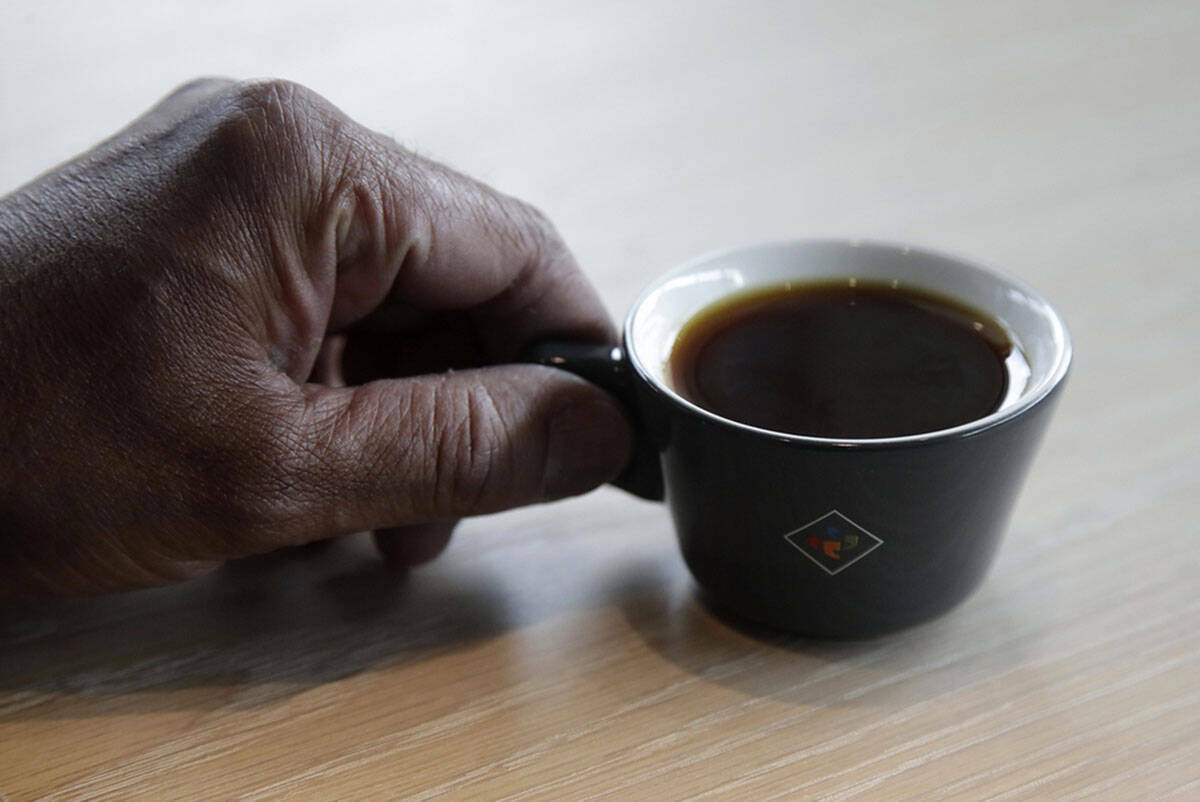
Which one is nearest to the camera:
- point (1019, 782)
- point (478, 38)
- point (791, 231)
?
point (1019, 782)

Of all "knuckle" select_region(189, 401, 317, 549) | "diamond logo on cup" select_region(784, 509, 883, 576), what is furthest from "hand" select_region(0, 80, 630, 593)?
"diamond logo on cup" select_region(784, 509, 883, 576)

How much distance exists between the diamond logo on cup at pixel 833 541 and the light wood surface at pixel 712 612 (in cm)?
6

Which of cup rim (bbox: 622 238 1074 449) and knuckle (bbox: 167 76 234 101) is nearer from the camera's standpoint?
cup rim (bbox: 622 238 1074 449)

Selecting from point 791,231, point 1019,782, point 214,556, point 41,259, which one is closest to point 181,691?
point 214,556

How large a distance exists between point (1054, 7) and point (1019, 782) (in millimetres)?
1029

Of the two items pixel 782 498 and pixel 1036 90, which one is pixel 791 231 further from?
pixel 782 498

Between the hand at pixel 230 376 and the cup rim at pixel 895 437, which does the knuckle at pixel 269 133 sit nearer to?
the hand at pixel 230 376

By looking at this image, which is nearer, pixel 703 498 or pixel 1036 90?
pixel 703 498

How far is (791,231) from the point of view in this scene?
976 mm

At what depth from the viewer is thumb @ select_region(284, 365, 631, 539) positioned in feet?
1.86

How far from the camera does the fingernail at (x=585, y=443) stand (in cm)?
62

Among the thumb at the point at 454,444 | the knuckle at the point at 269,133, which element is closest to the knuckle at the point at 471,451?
the thumb at the point at 454,444

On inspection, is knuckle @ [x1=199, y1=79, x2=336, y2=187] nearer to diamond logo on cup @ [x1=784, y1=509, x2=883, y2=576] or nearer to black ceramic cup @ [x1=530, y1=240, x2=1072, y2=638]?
black ceramic cup @ [x1=530, y1=240, x2=1072, y2=638]

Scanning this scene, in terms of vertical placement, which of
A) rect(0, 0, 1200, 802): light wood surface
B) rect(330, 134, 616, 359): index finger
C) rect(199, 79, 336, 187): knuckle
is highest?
rect(199, 79, 336, 187): knuckle
